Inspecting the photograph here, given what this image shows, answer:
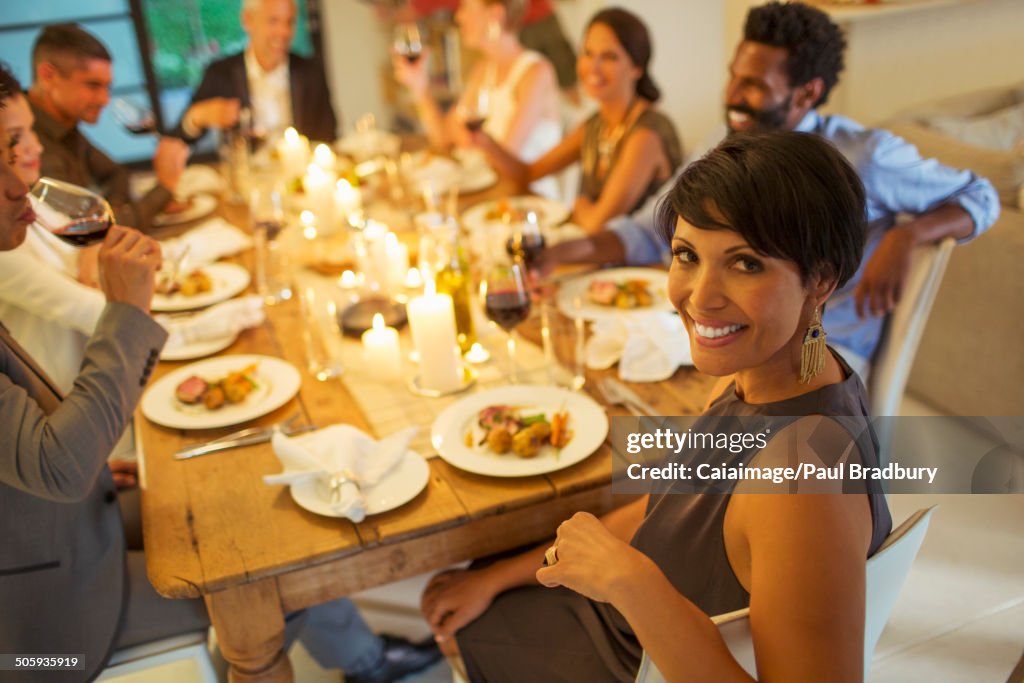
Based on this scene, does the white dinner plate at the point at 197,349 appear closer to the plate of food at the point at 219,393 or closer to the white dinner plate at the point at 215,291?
the plate of food at the point at 219,393

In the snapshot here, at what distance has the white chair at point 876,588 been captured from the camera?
914mm

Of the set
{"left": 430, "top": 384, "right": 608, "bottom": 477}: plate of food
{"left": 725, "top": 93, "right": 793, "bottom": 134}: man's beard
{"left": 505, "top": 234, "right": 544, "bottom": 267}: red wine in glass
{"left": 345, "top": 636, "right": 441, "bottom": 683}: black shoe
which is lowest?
{"left": 345, "top": 636, "right": 441, "bottom": 683}: black shoe

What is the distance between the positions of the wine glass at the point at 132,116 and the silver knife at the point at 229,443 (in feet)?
4.52

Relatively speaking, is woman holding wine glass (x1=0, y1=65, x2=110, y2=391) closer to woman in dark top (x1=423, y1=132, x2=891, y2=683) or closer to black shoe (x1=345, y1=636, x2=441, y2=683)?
black shoe (x1=345, y1=636, x2=441, y2=683)

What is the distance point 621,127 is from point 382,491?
5.32 ft

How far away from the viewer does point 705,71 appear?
208 inches

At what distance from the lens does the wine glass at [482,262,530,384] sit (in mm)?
1488

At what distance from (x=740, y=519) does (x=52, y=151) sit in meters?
2.04

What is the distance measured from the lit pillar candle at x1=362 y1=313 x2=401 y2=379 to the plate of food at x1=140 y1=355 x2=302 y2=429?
5.3 inches

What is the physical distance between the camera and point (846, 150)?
185 cm

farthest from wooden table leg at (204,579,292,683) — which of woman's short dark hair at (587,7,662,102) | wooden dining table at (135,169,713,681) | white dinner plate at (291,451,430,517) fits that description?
woman's short dark hair at (587,7,662,102)

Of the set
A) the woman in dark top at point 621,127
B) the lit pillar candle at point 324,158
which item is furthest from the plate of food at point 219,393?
the lit pillar candle at point 324,158

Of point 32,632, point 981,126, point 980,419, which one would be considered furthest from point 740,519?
point 981,126

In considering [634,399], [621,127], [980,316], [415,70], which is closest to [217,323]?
[634,399]
